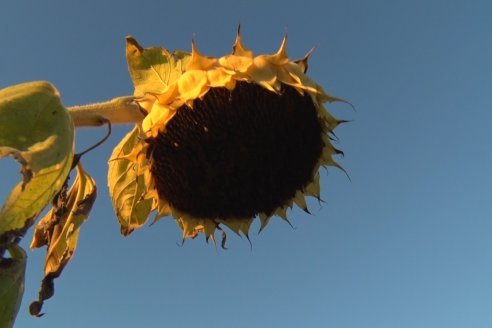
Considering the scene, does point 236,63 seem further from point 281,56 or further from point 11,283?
point 11,283

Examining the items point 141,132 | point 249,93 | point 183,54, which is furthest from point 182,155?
point 183,54

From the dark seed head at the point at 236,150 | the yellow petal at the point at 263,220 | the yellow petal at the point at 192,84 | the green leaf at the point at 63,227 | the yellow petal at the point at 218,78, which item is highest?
the yellow petal at the point at 218,78

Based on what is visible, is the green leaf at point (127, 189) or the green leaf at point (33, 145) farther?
the green leaf at point (127, 189)

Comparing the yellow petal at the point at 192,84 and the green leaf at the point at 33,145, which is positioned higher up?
the yellow petal at the point at 192,84

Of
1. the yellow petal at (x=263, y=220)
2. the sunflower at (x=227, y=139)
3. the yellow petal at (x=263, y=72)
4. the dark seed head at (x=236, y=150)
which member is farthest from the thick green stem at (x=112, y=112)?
the yellow petal at (x=263, y=220)

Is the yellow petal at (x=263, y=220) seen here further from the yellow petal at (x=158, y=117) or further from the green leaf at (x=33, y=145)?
the green leaf at (x=33, y=145)

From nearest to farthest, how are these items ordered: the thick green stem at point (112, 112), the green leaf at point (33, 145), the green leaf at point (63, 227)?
the green leaf at point (33, 145) < the thick green stem at point (112, 112) < the green leaf at point (63, 227)

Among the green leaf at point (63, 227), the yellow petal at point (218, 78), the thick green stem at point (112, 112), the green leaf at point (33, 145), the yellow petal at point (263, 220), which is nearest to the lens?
the green leaf at point (33, 145)
